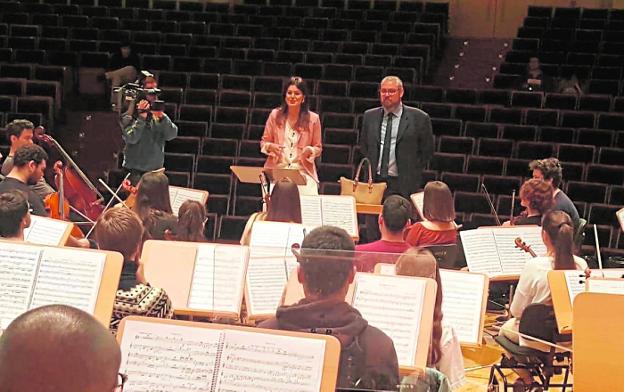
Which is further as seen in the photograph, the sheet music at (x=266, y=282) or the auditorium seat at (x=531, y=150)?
the auditorium seat at (x=531, y=150)

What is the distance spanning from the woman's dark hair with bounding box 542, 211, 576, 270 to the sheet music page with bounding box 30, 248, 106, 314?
7.68 ft

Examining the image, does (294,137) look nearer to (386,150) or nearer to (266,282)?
(386,150)

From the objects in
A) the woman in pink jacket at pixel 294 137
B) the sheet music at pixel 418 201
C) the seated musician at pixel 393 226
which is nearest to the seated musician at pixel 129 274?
the seated musician at pixel 393 226

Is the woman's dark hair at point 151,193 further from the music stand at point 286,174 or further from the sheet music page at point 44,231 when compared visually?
the music stand at point 286,174

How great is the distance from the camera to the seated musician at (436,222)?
5.27 metres

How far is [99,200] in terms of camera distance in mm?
7324

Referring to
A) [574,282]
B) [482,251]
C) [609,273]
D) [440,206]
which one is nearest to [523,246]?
[482,251]

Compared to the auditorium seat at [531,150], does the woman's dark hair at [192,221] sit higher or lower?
lower

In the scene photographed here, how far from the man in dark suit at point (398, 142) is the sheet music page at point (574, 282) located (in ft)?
9.84

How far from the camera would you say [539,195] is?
19.1ft

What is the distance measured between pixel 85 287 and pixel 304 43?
8690 mm

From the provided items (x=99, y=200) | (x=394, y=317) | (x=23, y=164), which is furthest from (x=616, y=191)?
(x=394, y=317)

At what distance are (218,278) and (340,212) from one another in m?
Answer: 2.48

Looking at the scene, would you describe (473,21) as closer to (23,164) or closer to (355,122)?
(355,122)
